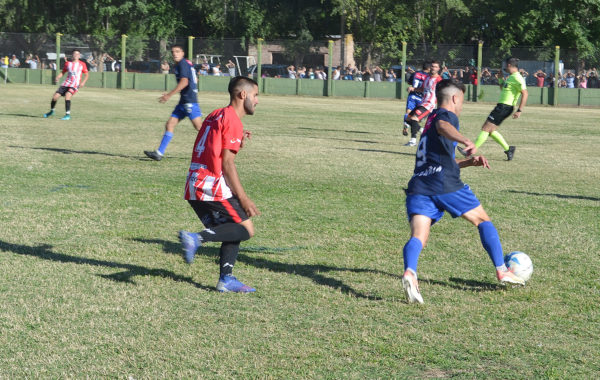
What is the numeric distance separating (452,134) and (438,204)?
56cm

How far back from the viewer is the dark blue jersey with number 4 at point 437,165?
5738 mm

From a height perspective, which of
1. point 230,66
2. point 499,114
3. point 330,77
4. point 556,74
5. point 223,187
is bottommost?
point 223,187

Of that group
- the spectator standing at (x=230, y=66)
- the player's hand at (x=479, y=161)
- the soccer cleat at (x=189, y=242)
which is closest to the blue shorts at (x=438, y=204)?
the player's hand at (x=479, y=161)

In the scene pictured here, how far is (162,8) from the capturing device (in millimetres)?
59375

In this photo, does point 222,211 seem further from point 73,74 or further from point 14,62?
point 14,62

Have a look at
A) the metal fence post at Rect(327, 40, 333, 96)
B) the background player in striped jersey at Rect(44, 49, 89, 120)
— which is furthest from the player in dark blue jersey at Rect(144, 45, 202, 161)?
the metal fence post at Rect(327, 40, 333, 96)

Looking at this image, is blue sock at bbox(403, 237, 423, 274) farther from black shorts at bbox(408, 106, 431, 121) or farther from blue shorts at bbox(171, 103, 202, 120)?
black shorts at bbox(408, 106, 431, 121)

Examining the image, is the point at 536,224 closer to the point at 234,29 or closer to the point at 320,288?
the point at 320,288

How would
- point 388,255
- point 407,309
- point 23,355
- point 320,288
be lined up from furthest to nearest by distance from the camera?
point 388,255, point 320,288, point 407,309, point 23,355

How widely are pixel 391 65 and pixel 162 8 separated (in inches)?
992

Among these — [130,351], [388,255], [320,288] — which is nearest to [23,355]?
[130,351]

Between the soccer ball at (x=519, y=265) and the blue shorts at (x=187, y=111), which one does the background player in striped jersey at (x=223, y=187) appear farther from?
the blue shorts at (x=187, y=111)

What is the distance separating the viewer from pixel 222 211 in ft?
18.7

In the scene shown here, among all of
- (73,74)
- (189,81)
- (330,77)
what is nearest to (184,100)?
(189,81)
